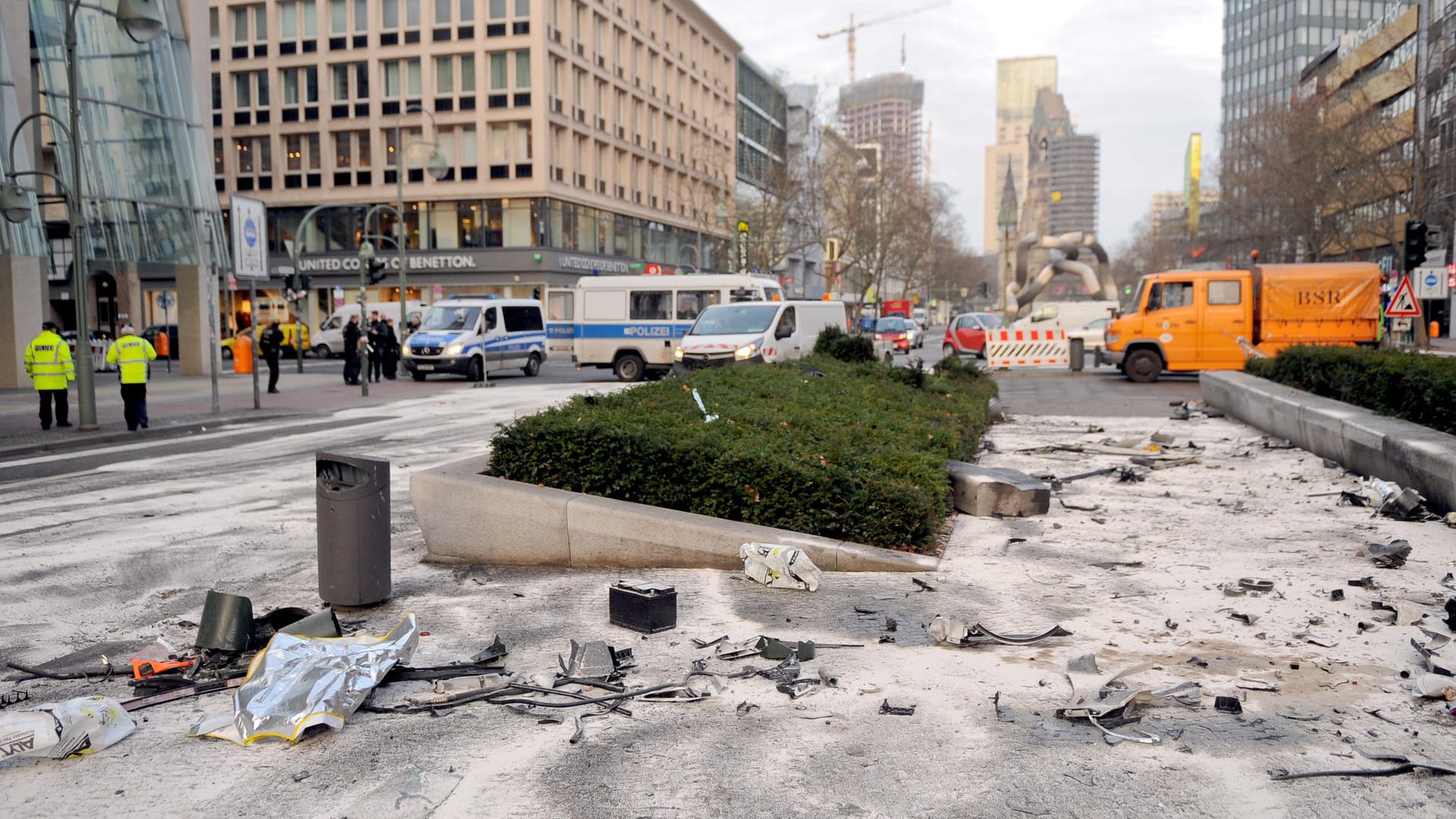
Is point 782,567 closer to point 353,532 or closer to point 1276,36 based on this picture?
point 353,532

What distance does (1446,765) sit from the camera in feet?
12.4

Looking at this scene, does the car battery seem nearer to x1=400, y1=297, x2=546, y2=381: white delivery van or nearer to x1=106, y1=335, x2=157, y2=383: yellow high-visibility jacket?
x1=106, y1=335, x2=157, y2=383: yellow high-visibility jacket

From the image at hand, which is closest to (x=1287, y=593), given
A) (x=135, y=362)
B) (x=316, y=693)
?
(x=316, y=693)

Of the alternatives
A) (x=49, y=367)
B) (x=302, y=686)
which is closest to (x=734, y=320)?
(x=49, y=367)

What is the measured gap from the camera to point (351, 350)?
2752cm

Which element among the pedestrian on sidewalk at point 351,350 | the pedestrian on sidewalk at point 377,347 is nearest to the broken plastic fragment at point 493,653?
the pedestrian on sidewalk at point 351,350

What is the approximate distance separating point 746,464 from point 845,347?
424 inches

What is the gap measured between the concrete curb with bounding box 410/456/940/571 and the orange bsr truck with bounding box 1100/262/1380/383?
20166 millimetres

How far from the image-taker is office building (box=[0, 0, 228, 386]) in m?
25.5

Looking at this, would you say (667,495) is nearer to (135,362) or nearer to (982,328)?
(135,362)

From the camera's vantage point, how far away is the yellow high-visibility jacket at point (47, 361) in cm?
1595

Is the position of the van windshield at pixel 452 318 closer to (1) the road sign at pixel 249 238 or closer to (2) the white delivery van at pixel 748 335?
(2) the white delivery van at pixel 748 335

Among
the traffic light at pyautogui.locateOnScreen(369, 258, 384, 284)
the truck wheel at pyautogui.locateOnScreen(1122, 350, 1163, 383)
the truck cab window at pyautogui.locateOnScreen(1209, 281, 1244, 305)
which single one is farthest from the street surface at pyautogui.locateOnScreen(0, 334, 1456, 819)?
the traffic light at pyautogui.locateOnScreen(369, 258, 384, 284)

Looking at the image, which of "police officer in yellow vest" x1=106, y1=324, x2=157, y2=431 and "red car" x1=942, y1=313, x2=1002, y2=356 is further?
"red car" x1=942, y1=313, x2=1002, y2=356
